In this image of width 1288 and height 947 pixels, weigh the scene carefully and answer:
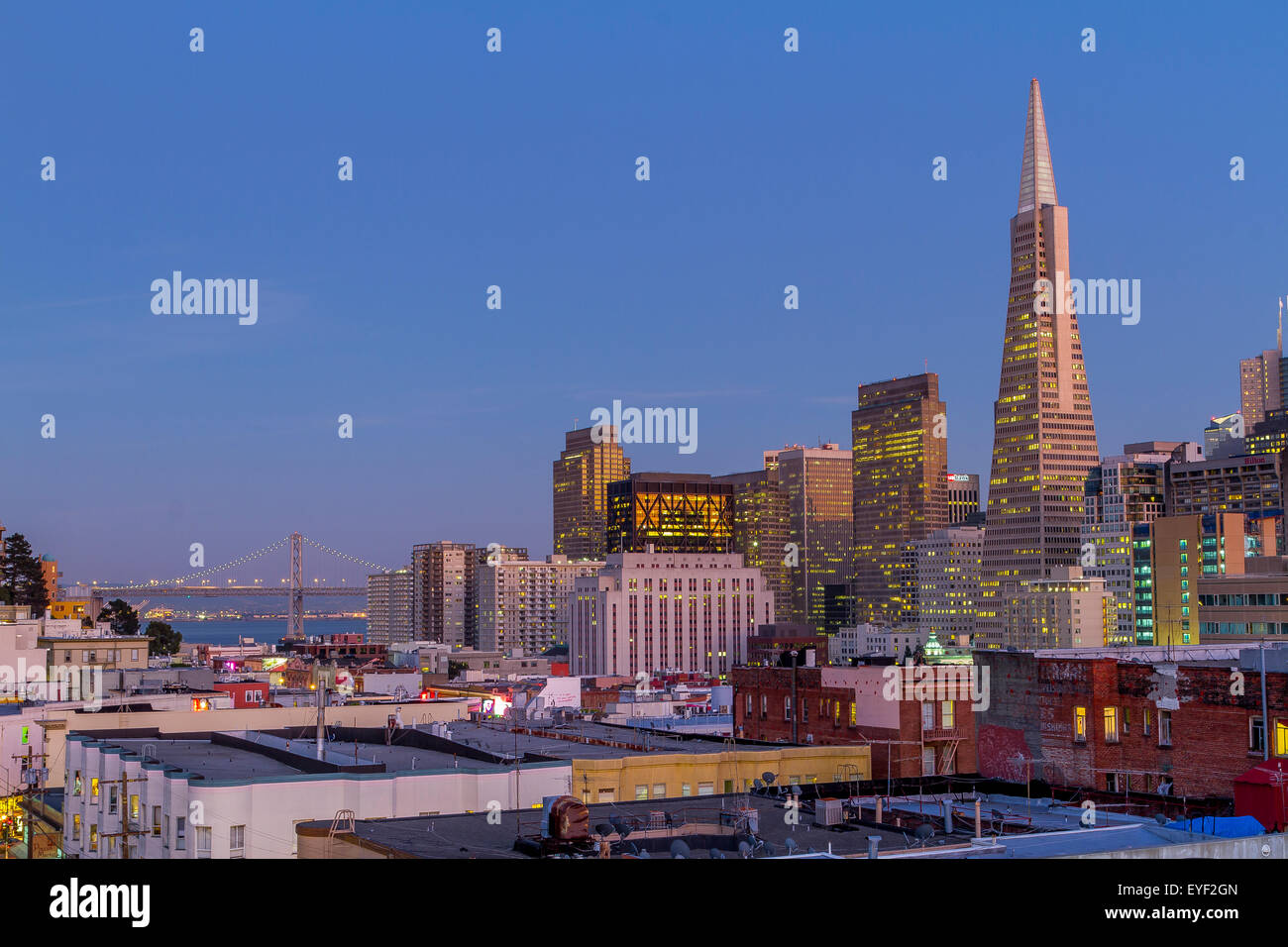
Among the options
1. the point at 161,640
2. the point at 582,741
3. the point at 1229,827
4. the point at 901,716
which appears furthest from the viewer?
the point at 161,640

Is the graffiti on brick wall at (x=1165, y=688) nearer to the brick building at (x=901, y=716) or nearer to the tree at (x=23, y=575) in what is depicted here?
the brick building at (x=901, y=716)

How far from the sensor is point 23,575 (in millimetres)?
110625

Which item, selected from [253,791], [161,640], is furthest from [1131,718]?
[161,640]

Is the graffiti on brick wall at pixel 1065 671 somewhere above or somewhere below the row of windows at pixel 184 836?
above

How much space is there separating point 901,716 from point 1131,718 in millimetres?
8165

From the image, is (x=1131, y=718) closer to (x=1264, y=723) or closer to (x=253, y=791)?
(x=1264, y=723)

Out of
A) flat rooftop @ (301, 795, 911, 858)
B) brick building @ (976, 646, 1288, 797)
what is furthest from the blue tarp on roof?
brick building @ (976, 646, 1288, 797)

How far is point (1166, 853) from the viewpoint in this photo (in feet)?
56.1

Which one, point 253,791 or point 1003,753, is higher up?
point 253,791

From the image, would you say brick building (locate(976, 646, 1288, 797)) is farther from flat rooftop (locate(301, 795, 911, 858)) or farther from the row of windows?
the row of windows

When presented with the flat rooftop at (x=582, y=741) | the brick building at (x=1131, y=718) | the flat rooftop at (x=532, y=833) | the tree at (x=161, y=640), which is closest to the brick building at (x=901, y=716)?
the brick building at (x=1131, y=718)

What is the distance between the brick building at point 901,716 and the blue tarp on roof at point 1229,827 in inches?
750

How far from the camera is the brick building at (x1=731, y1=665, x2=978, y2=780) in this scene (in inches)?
1805

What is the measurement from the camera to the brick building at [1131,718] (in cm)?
3641
